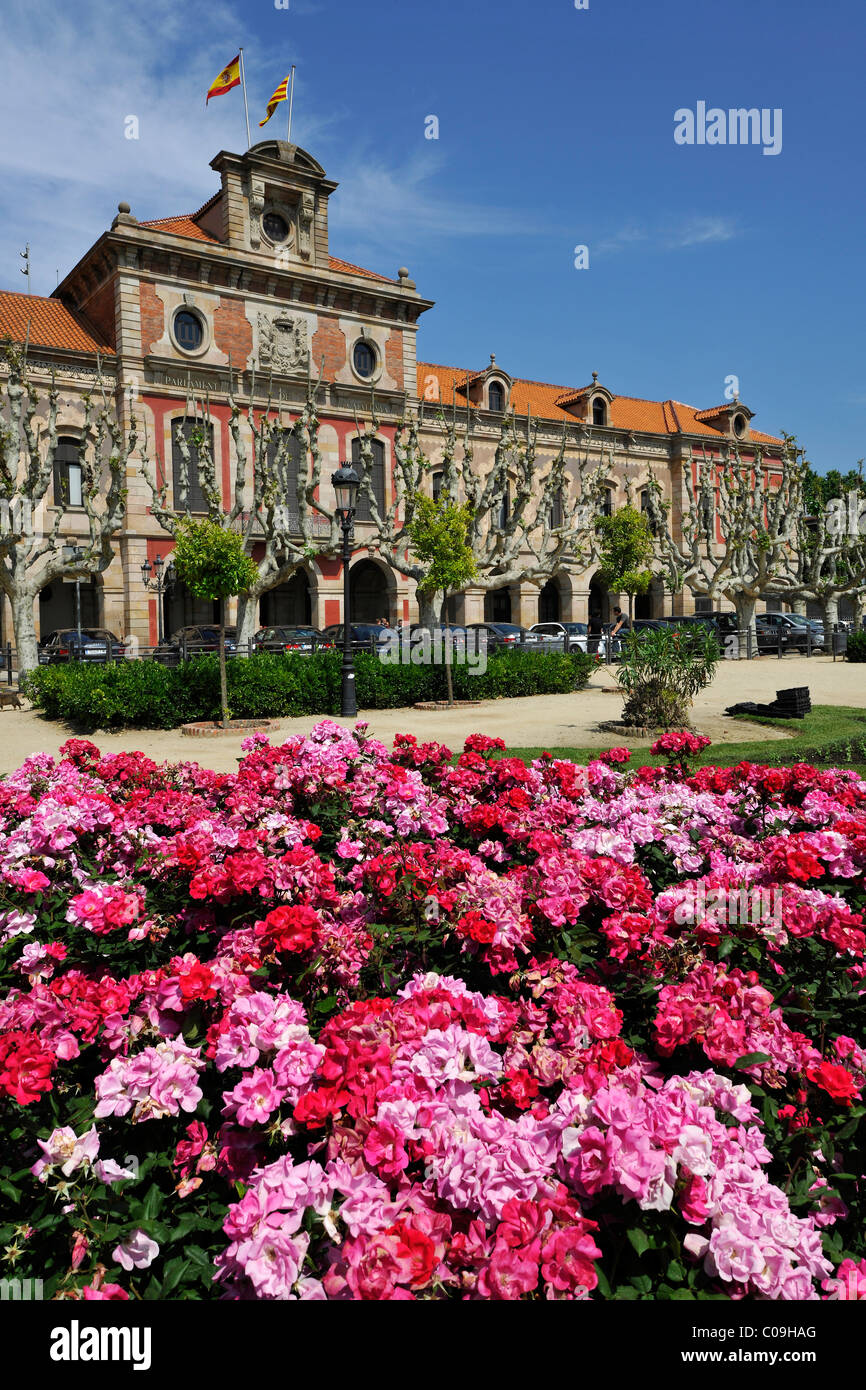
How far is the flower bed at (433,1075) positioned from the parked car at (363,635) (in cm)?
2116

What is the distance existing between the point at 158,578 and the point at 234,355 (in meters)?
9.05

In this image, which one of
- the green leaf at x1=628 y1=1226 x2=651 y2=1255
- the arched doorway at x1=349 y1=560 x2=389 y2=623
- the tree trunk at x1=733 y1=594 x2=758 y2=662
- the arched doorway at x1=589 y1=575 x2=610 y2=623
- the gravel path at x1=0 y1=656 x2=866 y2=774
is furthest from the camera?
the arched doorway at x1=589 y1=575 x2=610 y2=623

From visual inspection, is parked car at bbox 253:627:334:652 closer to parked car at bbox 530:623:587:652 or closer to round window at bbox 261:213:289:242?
parked car at bbox 530:623:587:652

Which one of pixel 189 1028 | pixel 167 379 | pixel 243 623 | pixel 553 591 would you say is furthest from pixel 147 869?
pixel 553 591

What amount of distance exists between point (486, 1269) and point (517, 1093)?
427 millimetres

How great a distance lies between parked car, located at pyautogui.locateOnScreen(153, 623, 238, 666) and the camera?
894 inches

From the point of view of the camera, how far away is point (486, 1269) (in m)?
1.49

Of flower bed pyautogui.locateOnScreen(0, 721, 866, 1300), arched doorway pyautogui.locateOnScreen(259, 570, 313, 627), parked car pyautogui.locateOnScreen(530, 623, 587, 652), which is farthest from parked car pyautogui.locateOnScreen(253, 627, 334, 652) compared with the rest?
flower bed pyautogui.locateOnScreen(0, 721, 866, 1300)

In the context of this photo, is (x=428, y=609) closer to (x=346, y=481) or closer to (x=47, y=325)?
(x=346, y=481)

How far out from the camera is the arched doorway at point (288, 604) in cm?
3331

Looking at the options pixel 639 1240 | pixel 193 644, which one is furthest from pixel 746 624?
pixel 639 1240

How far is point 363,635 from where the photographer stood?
26.5 m

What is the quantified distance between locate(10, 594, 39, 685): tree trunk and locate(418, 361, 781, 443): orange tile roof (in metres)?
22.2

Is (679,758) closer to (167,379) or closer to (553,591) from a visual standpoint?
(167,379)
